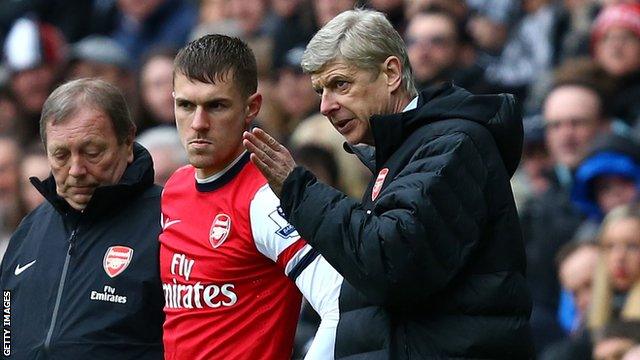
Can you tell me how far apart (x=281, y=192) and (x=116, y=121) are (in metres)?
1.08

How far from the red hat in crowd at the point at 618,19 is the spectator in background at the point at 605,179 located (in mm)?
1100

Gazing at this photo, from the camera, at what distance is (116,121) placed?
5973 mm

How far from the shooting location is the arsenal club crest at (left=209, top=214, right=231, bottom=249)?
18.2 feet

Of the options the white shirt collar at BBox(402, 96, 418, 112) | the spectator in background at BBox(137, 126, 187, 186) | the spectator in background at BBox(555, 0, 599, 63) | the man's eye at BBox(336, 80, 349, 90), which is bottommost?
the spectator in background at BBox(555, 0, 599, 63)

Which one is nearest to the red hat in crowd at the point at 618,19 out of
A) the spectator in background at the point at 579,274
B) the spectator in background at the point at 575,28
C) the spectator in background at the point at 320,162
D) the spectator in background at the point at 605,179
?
the spectator in background at the point at 575,28

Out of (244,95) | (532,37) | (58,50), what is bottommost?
(532,37)

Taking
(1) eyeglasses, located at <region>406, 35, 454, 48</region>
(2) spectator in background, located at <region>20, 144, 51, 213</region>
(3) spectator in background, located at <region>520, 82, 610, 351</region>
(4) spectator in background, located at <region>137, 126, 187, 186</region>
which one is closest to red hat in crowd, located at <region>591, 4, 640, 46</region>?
(3) spectator in background, located at <region>520, 82, 610, 351</region>

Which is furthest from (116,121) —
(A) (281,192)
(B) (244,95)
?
(A) (281,192)

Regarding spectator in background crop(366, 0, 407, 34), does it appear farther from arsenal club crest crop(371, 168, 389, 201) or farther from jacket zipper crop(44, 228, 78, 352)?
arsenal club crest crop(371, 168, 389, 201)

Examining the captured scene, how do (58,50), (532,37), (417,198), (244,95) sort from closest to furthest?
(417,198)
(244,95)
(532,37)
(58,50)

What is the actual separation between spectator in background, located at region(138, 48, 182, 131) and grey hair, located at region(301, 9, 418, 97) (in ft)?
19.3

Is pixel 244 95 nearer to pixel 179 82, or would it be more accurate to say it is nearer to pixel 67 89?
pixel 179 82

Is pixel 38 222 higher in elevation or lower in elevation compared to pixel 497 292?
higher

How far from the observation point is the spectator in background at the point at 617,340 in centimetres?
798
